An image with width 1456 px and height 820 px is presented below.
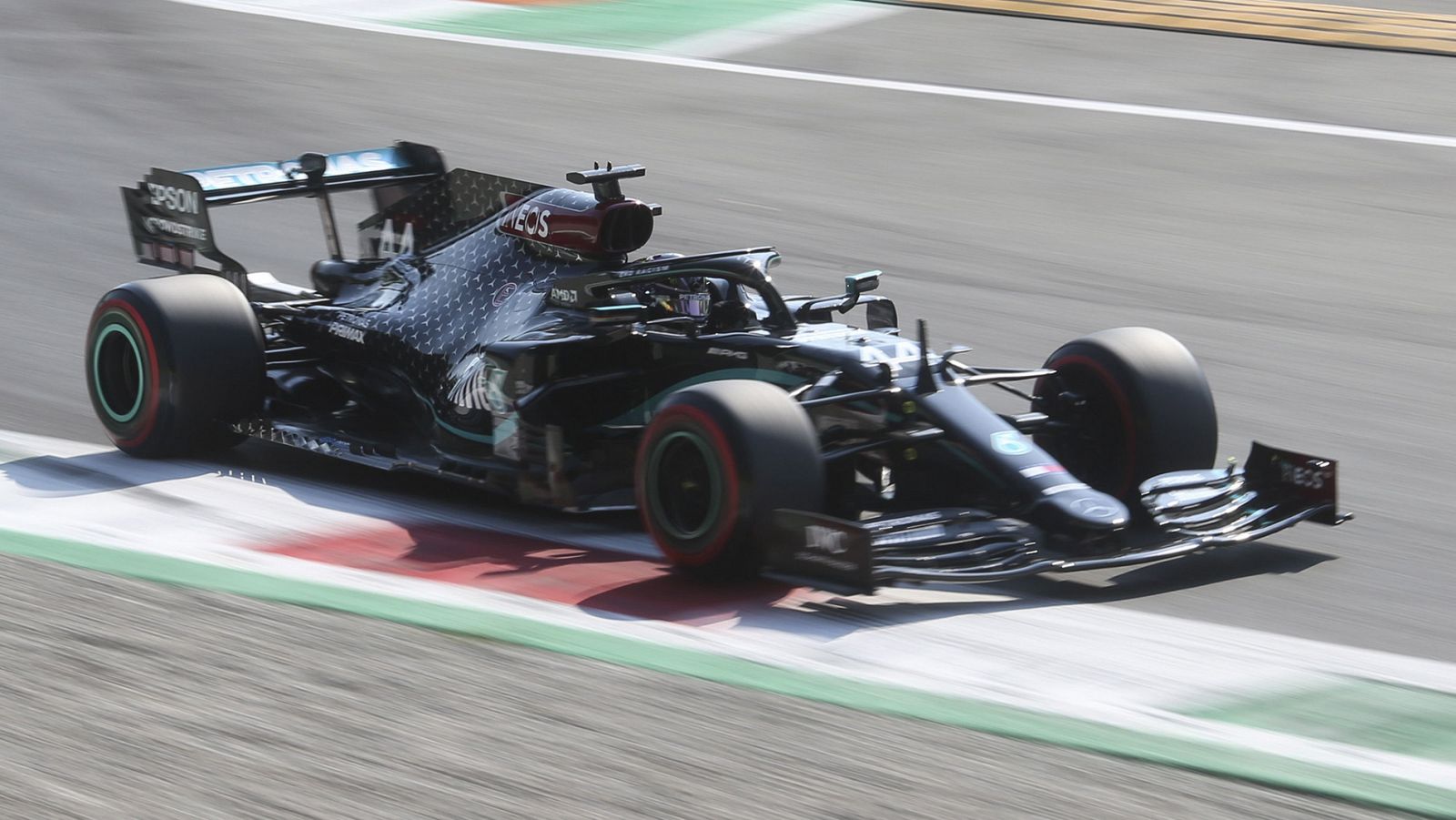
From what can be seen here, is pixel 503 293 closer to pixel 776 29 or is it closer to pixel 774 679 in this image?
pixel 774 679

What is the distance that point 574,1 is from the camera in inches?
813

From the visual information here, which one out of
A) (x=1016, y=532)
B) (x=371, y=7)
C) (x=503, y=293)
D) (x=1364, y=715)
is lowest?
(x=1364, y=715)

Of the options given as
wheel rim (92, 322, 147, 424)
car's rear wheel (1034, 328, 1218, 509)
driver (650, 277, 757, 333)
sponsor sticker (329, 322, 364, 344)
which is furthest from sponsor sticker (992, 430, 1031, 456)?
wheel rim (92, 322, 147, 424)

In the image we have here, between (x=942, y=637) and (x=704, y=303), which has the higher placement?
(x=704, y=303)

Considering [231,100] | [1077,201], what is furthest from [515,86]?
[1077,201]

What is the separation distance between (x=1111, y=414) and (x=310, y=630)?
10.4 ft

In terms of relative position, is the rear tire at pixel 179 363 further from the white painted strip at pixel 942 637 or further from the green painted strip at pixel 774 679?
the green painted strip at pixel 774 679

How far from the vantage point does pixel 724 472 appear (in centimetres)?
616

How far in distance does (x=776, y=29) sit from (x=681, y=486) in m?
13.4

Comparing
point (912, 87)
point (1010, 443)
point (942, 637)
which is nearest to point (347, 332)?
point (1010, 443)

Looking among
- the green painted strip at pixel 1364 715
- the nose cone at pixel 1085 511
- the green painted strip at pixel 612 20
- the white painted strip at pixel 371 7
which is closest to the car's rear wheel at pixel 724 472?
the nose cone at pixel 1085 511

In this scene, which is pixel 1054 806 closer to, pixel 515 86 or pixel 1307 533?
pixel 1307 533

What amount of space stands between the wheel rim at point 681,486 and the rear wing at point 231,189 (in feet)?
10.7

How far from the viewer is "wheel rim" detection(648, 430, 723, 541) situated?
21.0 ft
